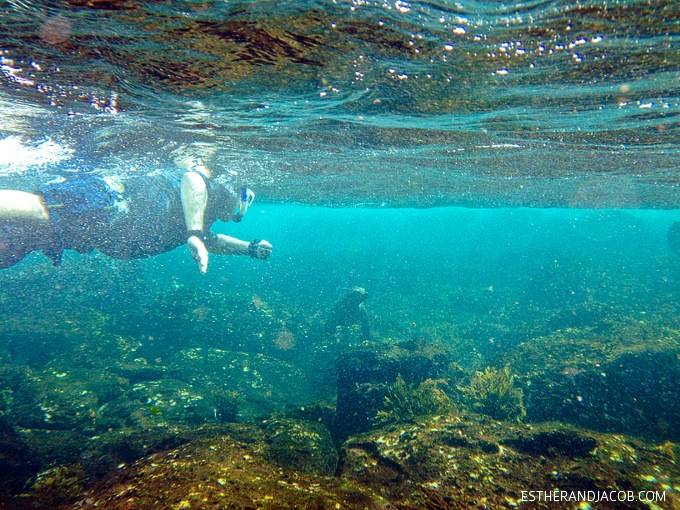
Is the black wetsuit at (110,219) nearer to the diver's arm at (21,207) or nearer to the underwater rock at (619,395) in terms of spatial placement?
the diver's arm at (21,207)

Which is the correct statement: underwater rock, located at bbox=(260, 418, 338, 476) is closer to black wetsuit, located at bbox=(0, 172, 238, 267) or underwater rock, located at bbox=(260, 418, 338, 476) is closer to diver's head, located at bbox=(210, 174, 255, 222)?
black wetsuit, located at bbox=(0, 172, 238, 267)

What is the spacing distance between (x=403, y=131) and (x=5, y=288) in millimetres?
23017

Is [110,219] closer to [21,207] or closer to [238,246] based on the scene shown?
[21,207]

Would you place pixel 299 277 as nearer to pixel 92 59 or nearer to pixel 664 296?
pixel 92 59

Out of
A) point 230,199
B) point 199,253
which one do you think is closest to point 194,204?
point 199,253

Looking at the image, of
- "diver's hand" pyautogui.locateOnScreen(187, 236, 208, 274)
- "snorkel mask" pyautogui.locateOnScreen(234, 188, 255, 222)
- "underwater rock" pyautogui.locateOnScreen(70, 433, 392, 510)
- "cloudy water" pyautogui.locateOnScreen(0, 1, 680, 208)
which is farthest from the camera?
"snorkel mask" pyautogui.locateOnScreen(234, 188, 255, 222)

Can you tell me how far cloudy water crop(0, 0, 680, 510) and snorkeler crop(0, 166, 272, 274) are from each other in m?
0.56

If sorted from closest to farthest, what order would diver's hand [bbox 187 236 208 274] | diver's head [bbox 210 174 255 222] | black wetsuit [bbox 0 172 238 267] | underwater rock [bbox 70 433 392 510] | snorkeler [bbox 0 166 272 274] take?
underwater rock [bbox 70 433 392 510] → diver's hand [bbox 187 236 208 274] → snorkeler [bbox 0 166 272 274] → black wetsuit [bbox 0 172 238 267] → diver's head [bbox 210 174 255 222]

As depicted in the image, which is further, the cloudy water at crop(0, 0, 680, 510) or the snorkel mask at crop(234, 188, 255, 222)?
the snorkel mask at crop(234, 188, 255, 222)

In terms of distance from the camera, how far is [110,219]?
22.8ft

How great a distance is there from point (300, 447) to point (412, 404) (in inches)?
138

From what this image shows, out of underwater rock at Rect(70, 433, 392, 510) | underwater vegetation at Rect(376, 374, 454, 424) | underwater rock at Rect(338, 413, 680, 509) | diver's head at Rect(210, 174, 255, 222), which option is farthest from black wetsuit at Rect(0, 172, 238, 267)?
underwater rock at Rect(338, 413, 680, 509)

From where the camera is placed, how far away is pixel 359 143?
39.7 ft

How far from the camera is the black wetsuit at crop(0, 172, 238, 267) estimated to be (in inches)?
254
